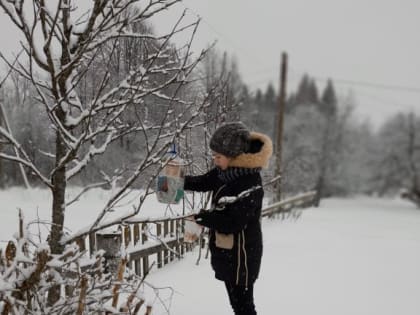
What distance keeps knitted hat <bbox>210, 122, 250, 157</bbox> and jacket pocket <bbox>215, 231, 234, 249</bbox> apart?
1.74 ft

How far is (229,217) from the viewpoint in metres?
2.54

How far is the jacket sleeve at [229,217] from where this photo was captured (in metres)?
2.53

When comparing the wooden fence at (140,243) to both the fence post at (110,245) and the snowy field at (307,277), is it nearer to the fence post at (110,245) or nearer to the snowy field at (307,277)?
the fence post at (110,245)

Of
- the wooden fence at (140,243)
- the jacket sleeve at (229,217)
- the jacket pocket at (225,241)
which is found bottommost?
the wooden fence at (140,243)

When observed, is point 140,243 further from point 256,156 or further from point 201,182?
point 256,156

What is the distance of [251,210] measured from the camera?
8.54ft

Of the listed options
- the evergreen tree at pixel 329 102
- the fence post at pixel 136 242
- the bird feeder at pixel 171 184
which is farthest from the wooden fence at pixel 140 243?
the evergreen tree at pixel 329 102

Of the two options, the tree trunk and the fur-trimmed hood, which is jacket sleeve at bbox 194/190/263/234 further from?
the tree trunk

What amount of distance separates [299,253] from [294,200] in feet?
24.8

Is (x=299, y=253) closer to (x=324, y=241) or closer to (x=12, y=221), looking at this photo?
(x=324, y=241)

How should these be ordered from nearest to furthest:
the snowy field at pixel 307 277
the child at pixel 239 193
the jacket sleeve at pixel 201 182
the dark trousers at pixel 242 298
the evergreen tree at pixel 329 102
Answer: the child at pixel 239 193 < the dark trousers at pixel 242 298 < the jacket sleeve at pixel 201 182 < the snowy field at pixel 307 277 < the evergreen tree at pixel 329 102

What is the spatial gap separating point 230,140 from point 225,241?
66 cm

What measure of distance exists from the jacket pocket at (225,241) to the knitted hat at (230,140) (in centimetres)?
53

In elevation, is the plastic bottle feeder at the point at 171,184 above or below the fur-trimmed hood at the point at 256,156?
below
